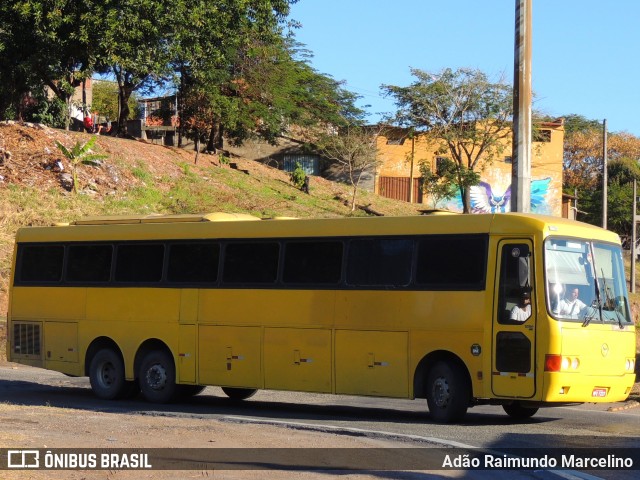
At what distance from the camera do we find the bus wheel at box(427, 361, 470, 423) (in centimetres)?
1485

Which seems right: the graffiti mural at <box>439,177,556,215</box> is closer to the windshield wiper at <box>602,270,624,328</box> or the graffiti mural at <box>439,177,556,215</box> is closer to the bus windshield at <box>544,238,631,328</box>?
the bus windshield at <box>544,238,631,328</box>

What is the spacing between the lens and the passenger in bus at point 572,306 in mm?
14375

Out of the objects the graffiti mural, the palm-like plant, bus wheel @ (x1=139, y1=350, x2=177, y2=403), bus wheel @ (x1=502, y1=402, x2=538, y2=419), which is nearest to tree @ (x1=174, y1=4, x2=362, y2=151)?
the palm-like plant

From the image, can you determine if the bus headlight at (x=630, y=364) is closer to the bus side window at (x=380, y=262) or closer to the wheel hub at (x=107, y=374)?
the bus side window at (x=380, y=262)

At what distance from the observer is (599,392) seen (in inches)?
573

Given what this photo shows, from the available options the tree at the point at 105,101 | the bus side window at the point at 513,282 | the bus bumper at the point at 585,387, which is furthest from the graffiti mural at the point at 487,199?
the bus side window at the point at 513,282

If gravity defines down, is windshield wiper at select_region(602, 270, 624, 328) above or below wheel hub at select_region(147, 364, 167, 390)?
above

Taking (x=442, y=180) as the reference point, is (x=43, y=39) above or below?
above

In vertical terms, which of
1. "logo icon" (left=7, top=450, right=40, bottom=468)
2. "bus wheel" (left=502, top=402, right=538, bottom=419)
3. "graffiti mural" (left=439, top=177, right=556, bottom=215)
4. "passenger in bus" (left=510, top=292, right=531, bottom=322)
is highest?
"graffiti mural" (left=439, top=177, right=556, bottom=215)

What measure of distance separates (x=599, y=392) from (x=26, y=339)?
1147 centimetres

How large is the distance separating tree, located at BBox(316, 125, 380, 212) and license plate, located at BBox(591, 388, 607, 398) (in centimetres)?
5026

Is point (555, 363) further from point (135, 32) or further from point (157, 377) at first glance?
point (135, 32)

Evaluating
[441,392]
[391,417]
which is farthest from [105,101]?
[441,392]

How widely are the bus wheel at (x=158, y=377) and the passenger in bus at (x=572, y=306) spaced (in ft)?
24.1
